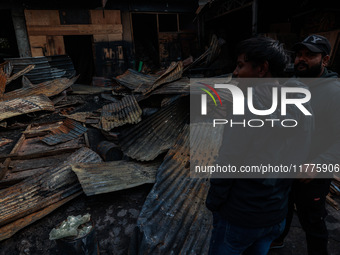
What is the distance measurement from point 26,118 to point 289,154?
618 centimetres

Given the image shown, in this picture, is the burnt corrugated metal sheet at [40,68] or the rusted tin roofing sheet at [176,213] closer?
the rusted tin roofing sheet at [176,213]

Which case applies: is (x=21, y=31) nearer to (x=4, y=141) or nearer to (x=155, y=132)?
(x=4, y=141)

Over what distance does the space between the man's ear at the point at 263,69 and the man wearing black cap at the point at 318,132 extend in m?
0.88

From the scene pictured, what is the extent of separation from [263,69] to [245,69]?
0.31ft

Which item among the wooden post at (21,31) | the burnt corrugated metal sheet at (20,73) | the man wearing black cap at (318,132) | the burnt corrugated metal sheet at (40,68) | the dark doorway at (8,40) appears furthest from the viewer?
the dark doorway at (8,40)

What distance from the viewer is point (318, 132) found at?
1.87 meters

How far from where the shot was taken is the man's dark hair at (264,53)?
120 centimetres

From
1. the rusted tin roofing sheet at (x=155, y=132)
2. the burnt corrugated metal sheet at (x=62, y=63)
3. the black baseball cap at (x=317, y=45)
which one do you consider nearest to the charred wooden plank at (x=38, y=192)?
the rusted tin roofing sheet at (x=155, y=132)

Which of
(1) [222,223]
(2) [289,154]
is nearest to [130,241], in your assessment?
(1) [222,223]

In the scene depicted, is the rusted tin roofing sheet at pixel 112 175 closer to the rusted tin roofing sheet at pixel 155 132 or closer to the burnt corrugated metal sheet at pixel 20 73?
the rusted tin roofing sheet at pixel 155 132

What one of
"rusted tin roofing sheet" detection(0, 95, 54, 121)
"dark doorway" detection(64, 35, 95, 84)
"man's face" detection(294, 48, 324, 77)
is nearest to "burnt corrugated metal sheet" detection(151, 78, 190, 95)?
"man's face" detection(294, 48, 324, 77)

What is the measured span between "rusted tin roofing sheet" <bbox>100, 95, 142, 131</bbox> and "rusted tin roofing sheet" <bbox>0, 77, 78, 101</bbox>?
232cm

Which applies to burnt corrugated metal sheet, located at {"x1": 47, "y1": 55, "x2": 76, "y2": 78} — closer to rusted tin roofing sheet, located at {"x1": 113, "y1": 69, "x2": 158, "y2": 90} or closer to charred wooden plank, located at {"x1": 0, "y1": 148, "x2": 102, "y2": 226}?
rusted tin roofing sheet, located at {"x1": 113, "y1": 69, "x2": 158, "y2": 90}

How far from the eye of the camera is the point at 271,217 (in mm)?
1316
